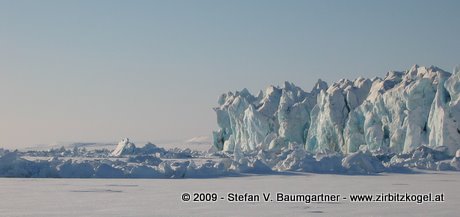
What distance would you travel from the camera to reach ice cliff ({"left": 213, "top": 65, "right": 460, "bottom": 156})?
27969mm

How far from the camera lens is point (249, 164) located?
1698 centimetres

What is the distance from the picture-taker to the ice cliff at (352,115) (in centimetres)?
2797

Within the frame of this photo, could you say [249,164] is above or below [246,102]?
below

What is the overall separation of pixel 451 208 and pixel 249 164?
10.2 metres

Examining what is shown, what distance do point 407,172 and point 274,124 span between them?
24049 mm

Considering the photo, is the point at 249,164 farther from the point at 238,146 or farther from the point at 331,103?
the point at 238,146

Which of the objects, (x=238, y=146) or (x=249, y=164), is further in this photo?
(x=238, y=146)

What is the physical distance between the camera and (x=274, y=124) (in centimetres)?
4103

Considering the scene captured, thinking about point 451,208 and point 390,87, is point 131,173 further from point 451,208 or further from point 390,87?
point 390,87

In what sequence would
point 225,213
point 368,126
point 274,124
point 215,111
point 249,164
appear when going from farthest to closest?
point 215,111, point 274,124, point 368,126, point 249,164, point 225,213

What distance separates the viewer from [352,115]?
111 feet

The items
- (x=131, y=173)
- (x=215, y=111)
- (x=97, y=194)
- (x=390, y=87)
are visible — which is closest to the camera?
(x=97, y=194)

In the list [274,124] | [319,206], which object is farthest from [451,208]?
[274,124]

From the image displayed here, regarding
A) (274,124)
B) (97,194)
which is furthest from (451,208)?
(274,124)
